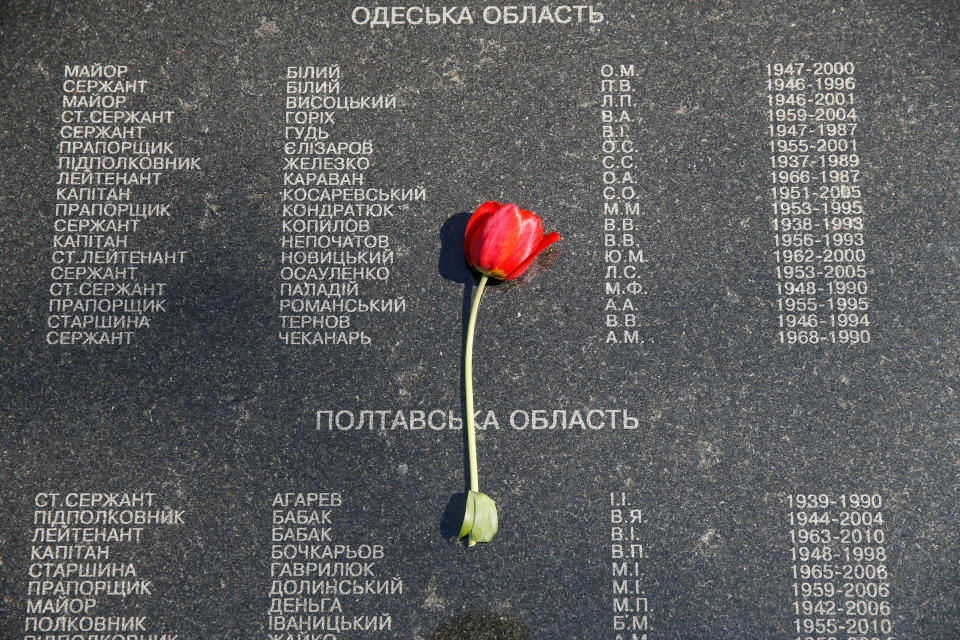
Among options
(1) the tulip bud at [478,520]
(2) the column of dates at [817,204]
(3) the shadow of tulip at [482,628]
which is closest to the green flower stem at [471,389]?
(1) the tulip bud at [478,520]

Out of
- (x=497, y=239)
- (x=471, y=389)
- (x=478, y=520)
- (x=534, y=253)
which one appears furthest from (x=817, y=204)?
(x=478, y=520)

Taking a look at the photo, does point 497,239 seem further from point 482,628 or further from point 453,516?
point 482,628

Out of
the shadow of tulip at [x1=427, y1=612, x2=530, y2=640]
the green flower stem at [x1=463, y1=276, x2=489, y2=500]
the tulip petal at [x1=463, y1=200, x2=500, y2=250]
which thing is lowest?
the shadow of tulip at [x1=427, y1=612, x2=530, y2=640]

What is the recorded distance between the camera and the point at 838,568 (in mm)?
1605

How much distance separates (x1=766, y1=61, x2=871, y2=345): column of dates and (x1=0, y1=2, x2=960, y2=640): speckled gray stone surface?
0.14 feet

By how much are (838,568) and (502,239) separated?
1.18 meters

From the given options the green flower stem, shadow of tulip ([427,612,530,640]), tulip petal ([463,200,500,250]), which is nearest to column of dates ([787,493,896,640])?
shadow of tulip ([427,612,530,640])

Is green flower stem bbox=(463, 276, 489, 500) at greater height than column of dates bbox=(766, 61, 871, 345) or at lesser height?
lesser

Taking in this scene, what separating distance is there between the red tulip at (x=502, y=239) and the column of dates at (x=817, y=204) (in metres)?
0.64

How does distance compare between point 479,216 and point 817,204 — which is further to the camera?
point 817,204

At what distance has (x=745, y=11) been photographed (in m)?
1.77

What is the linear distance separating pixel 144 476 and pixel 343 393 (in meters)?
0.55

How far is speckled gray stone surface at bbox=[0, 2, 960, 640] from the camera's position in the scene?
1.62 metres

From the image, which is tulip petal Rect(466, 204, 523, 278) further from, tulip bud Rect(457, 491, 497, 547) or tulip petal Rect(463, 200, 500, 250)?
tulip bud Rect(457, 491, 497, 547)
